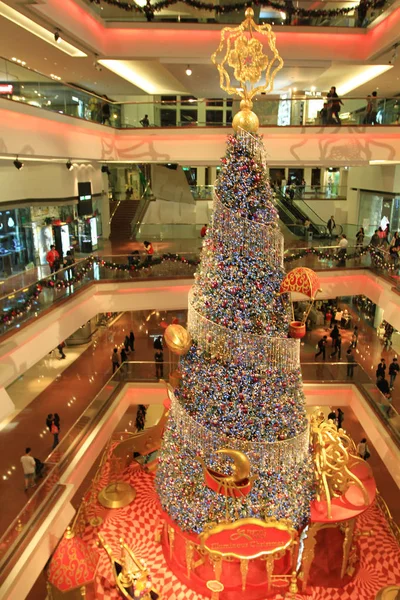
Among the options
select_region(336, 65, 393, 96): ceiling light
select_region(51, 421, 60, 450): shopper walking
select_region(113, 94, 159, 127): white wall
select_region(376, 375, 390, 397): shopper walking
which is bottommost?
select_region(51, 421, 60, 450): shopper walking

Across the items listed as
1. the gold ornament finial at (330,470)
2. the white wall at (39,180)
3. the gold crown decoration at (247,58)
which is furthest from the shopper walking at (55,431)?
the gold crown decoration at (247,58)

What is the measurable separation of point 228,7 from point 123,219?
1056 centimetres

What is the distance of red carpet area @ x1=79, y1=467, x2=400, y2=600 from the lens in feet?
24.3

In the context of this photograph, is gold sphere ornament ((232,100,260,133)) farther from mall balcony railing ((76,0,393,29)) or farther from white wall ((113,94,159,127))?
mall balcony railing ((76,0,393,29))

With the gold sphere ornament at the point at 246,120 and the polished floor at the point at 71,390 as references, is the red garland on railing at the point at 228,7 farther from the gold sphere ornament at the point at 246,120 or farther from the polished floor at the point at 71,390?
the polished floor at the point at 71,390

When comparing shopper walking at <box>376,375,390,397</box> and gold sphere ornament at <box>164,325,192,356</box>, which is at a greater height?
gold sphere ornament at <box>164,325,192,356</box>

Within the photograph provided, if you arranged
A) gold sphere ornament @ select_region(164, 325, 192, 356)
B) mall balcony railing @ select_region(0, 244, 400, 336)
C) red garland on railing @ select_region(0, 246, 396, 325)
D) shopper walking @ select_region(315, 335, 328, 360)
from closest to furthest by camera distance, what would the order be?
gold sphere ornament @ select_region(164, 325, 192, 356), red garland on railing @ select_region(0, 246, 396, 325), mall balcony railing @ select_region(0, 244, 400, 336), shopper walking @ select_region(315, 335, 328, 360)

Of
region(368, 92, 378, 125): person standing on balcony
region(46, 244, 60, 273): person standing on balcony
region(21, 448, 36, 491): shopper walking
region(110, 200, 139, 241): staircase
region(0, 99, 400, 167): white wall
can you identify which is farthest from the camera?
region(110, 200, 139, 241): staircase

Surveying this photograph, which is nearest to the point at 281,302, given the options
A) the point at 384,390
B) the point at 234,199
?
the point at 234,199

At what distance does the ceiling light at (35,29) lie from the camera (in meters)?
9.32

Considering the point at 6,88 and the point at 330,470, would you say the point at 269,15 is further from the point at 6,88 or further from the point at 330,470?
the point at 330,470

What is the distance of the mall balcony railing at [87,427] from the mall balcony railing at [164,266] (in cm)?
238

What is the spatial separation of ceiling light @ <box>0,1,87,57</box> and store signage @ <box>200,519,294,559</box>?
9672 mm

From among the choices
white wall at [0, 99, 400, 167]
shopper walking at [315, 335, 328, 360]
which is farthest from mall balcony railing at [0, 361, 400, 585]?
white wall at [0, 99, 400, 167]
